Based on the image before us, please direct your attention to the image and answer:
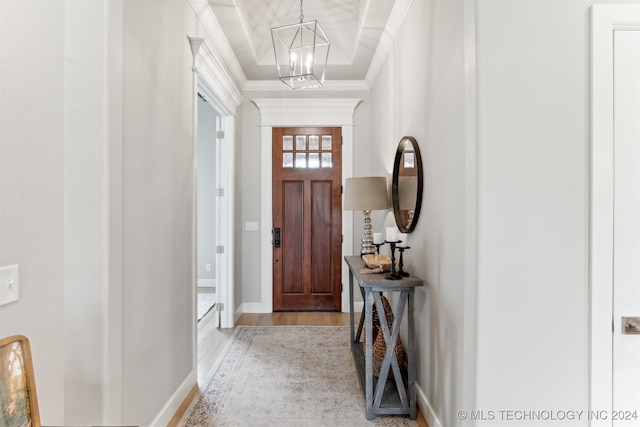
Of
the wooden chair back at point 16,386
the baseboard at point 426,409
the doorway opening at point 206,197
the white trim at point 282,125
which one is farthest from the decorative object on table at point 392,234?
the doorway opening at point 206,197

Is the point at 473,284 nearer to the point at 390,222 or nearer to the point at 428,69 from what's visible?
the point at 428,69

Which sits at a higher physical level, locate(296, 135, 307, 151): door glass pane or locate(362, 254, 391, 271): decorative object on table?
locate(296, 135, 307, 151): door glass pane

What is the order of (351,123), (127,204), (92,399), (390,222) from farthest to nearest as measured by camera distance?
(351,123)
(390,222)
(127,204)
(92,399)

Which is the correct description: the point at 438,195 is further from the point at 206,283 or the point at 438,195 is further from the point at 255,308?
the point at 206,283

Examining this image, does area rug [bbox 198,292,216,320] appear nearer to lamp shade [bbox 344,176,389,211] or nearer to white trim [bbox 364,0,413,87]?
lamp shade [bbox 344,176,389,211]

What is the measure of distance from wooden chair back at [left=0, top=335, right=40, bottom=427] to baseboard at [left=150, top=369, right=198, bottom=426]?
3.22 feet

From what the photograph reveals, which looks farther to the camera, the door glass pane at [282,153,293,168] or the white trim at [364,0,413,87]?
the door glass pane at [282,153,293,168]

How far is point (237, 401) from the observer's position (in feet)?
7.19

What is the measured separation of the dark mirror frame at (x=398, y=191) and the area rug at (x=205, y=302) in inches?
108

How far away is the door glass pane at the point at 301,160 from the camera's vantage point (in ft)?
13.5

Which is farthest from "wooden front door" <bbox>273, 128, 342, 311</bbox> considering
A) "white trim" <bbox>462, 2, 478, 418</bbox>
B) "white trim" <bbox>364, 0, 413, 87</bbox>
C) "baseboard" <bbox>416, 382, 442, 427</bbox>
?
"white trim" <bbox>462, 2, 478, 418</bbox>

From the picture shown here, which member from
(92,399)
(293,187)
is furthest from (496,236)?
(293,187)

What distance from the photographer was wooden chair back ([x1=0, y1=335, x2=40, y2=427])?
0.90m
